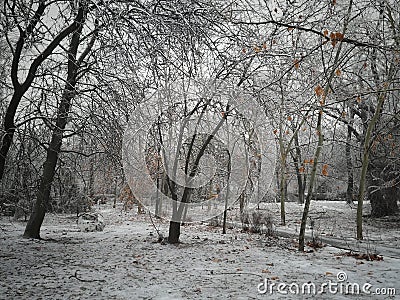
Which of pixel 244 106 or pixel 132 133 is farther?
pixel 244 106

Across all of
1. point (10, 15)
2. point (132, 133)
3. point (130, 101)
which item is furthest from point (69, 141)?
point (10, 15)

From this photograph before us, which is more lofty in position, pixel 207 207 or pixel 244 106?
pixel 244 106

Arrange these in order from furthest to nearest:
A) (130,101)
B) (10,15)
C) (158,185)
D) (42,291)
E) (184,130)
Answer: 1. (158,185)
2. (184,130)
3. (130,101)
4. (42,291)
5. (10,15)

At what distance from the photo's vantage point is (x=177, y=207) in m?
9.17

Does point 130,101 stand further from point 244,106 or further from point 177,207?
point 177,207

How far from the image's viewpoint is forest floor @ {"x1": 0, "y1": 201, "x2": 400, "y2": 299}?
14.0 ft

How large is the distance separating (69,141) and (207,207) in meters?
7.59

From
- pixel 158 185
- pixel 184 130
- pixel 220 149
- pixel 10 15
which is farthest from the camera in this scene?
pixel 158 185

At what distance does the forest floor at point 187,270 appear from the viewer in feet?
14.0

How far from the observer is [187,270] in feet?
18.5

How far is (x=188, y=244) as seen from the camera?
27.9 ft

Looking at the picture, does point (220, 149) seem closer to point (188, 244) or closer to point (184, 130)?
point (184, 130)

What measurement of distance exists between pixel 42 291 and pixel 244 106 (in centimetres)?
524

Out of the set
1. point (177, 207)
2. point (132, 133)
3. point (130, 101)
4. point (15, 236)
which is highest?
point (130, 101)
